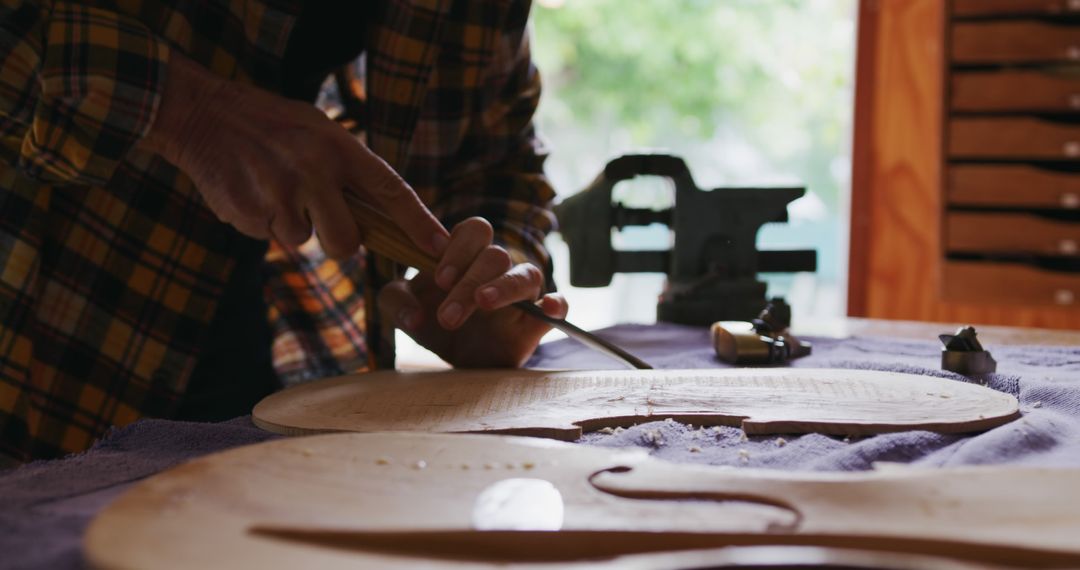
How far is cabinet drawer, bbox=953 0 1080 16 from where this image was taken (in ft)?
10.2

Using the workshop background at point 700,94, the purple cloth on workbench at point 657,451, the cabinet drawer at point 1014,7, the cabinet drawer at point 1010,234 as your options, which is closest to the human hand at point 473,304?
the purple cloth on workbench at point 657,451

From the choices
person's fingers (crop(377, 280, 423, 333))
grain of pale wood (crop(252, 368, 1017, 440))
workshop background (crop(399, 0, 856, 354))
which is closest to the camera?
grain of pale wood (crop(252, 368, 1017, 440))

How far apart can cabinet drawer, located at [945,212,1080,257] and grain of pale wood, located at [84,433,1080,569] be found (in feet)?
9.89

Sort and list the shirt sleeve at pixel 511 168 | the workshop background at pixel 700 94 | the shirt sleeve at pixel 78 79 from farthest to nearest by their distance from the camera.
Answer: the workshop background at pixel 700 94
the shirt sleeve at pixel 511 168
the shirt sleeve at pixel 78 79

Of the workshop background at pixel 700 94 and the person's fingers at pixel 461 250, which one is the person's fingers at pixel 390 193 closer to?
the person's fingers at pixel 461 250

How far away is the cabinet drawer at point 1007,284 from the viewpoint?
3.18 metres

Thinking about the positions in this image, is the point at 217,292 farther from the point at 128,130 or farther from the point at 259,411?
the point at 259,411

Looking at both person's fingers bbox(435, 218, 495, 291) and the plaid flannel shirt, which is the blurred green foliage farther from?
person's fingers bbox(435, 218, 495, 291)

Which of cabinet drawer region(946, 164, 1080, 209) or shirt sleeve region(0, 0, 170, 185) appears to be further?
cabinet drawer region(946, 164, 1080, 209)

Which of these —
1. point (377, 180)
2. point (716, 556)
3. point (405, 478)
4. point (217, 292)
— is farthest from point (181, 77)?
point (716, 556)

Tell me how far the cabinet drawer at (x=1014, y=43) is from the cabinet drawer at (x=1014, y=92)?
0.05 m

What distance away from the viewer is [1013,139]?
3.21 m

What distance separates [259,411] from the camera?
0.79 meters

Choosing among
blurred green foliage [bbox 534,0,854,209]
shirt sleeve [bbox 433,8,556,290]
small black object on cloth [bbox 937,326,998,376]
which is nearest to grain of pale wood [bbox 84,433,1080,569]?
small black object on cloth [bbox 937,326,998,376]
